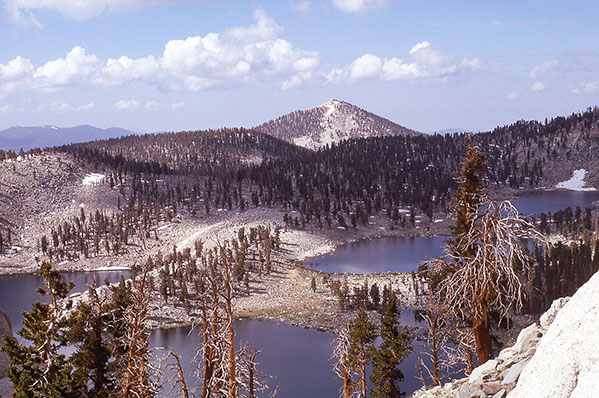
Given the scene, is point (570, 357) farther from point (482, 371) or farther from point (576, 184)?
point (576, 184)

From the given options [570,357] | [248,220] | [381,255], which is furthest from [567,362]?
[248,220]

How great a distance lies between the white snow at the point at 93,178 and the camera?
16062cm

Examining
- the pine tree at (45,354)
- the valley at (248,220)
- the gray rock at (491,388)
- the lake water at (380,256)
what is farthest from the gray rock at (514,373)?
the lake water at (380,256)

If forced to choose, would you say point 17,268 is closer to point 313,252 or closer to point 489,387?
point 313,252

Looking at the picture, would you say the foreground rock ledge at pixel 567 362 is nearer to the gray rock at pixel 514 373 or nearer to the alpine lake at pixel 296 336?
the gray rock at pixel 514 373

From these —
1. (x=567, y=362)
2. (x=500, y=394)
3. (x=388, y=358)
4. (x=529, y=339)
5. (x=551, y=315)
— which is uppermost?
(x=567, y=362)

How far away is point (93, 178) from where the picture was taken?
164500 mm

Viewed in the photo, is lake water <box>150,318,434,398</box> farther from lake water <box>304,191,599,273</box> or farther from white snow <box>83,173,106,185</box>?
white snow <box>83,173,106,185</box>

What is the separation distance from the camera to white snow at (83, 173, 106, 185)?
527ft

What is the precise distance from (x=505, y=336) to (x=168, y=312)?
47.6 metres

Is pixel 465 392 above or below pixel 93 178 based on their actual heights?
below

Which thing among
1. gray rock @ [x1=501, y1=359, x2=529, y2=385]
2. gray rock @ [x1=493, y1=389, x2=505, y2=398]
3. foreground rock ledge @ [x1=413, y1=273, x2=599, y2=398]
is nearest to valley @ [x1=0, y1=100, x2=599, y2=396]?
gray rock @ [x1=501, y1=359, x2=529, y2=385]

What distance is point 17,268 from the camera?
111 meters

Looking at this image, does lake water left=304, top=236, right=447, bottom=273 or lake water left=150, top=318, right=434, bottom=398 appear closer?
lake water left=150, top=318, right=434, bottom=398
